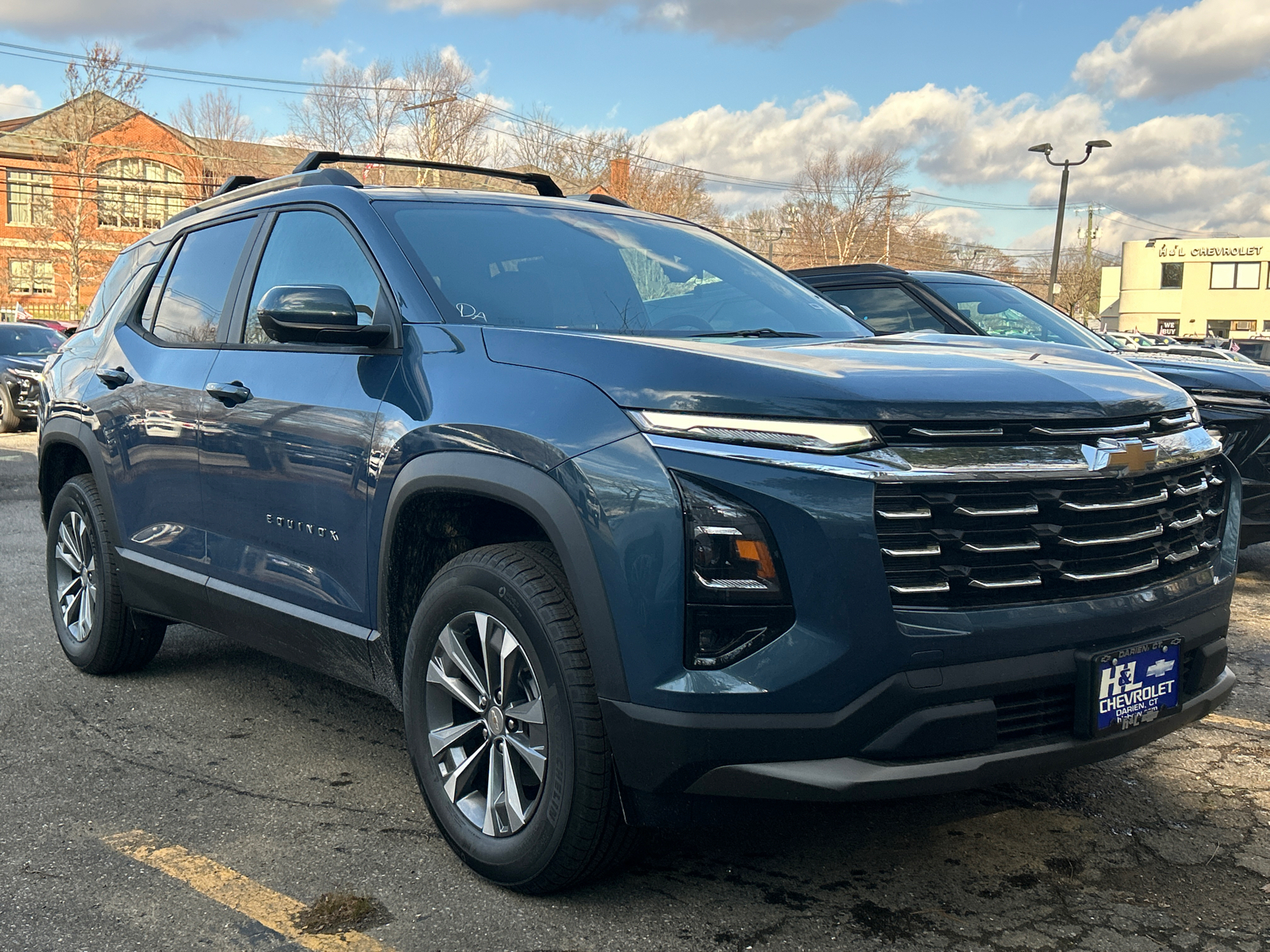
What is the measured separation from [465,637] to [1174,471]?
1.84m

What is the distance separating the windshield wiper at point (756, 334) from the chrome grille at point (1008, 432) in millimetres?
1023

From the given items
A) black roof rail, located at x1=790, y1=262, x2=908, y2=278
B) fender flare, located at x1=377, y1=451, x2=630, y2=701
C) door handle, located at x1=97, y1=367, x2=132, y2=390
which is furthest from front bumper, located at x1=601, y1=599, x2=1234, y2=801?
black roof rail, located at x1=790, y1=262, x2=908, y2=278

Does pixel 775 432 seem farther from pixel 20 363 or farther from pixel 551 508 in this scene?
pixel 20 363

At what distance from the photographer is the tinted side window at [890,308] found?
7160 millimetres

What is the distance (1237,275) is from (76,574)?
86.5 meters

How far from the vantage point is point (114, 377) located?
470 cm

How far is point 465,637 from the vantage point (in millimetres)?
3064

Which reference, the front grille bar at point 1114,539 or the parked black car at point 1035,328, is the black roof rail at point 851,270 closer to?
the parked black car at point 1035,328

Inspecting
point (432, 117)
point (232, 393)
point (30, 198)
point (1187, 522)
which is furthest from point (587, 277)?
point (30, 198)

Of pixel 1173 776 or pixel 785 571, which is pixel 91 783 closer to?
pixel 785 571

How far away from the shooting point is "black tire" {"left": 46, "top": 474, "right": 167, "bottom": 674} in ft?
15.7

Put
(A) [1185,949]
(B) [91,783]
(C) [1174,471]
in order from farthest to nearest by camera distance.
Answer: (B) [91,783] → (C) [1174,471] → (A) [1185,949]

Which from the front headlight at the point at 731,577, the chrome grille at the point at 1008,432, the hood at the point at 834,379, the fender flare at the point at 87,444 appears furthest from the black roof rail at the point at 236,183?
the chrome grille at the point at 1008,432

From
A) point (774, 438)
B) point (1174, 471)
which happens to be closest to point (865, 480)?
point (774, 438)
